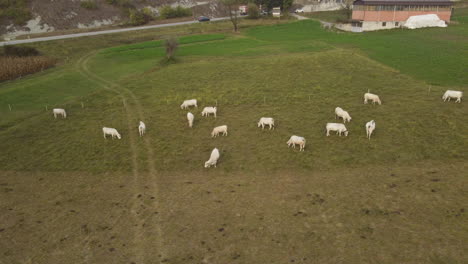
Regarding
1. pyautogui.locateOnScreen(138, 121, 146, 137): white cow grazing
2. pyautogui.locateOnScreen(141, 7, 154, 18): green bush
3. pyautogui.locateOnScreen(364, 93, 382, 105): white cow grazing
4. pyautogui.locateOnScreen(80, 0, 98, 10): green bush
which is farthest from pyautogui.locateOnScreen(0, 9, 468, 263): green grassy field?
pyautogui.locateOnScreen(141, 7, 154, 18): green bush

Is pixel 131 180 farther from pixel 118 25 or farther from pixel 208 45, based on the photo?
pixel 118 25

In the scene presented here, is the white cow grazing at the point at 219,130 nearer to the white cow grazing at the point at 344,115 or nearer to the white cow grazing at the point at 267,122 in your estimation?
the white cow grazing at the point at 267,122

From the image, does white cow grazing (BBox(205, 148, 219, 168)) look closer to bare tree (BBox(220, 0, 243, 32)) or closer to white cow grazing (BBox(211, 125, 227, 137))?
white cow grazing (BBox(211, 125, 227, 137))

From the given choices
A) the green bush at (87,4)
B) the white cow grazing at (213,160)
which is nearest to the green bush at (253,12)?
the green bush at (87,4)

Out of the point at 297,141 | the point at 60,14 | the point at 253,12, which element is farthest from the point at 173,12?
the point at 297,141

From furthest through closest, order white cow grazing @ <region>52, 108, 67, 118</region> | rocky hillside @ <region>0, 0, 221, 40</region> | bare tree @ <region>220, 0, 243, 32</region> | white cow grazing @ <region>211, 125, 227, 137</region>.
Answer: bare tree @ <region>220, 0, 243, 32</region>
rocky hillside @ <region>0, 0, 221, 40</region>
white cow grazing @ <region>52, 108, 67, 118</region>
white cow grazing @ <region>211, 125, 227, 137</region>

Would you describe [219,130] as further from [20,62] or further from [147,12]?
[147,12]
